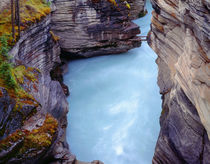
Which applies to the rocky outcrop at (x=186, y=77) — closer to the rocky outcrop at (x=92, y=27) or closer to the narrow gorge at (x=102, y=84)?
the narrow gorge at (x=102, y=84)

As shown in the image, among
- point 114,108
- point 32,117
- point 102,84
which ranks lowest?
point 114,108

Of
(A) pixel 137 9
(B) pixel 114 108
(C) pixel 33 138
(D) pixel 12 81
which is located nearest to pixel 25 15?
(D) pixel 12 81

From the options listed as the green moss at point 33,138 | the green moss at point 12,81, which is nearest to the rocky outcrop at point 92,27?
the green moss at point 12,81

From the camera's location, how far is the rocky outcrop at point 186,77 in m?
5.65

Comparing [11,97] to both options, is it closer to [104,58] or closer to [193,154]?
[193,154]

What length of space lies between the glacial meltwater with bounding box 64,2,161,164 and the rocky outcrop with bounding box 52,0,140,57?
1179mm

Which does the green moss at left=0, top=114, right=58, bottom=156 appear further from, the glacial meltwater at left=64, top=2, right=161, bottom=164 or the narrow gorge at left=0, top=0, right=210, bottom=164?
the glacial meltwater at left=64, top=2, right=161, bottom=164

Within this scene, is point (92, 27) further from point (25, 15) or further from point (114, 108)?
point (114, 108)

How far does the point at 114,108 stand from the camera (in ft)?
42.6

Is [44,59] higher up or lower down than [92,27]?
lower down

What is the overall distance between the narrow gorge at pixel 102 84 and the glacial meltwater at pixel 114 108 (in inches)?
2.0

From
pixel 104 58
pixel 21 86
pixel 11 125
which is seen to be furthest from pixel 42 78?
pixel 104 58

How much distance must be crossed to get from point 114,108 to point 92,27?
18.5ft

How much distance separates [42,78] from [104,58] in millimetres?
8166
